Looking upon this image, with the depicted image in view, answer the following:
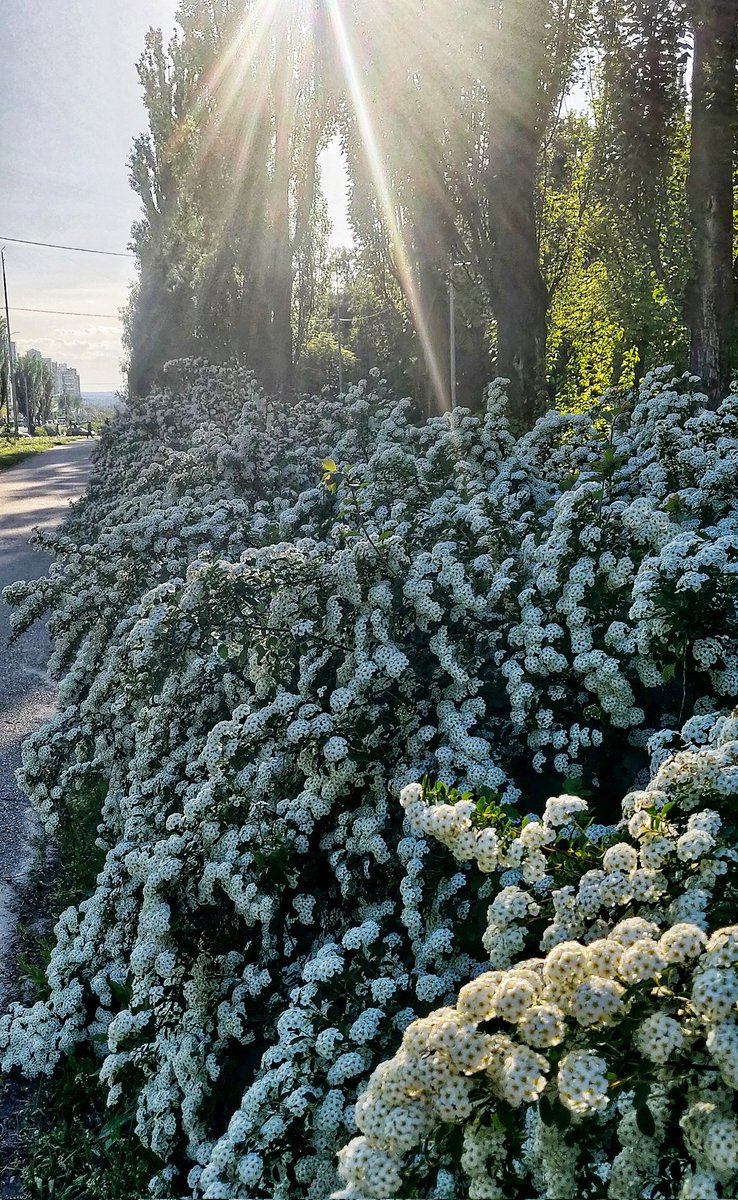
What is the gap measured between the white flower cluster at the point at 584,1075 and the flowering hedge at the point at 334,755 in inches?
16.2

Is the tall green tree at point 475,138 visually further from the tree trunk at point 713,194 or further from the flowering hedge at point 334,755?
the flowering hedge at point 334,755

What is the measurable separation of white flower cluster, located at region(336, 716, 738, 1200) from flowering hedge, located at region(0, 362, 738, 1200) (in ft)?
1.35

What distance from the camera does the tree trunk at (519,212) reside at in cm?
652

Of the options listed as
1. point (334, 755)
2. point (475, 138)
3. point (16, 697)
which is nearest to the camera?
point (334, 755)

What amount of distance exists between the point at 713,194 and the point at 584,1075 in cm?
660

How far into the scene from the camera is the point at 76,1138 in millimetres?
2605

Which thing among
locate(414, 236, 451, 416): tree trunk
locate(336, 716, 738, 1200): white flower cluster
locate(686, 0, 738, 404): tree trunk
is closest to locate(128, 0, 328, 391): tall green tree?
locate(414, 236, 451, 416): tree trunk

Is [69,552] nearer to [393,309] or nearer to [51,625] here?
[51,625]

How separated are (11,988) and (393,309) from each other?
12756 millimetres

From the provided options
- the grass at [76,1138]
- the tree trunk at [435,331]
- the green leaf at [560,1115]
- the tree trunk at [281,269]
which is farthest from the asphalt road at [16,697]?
the tree trunk at [435,331]

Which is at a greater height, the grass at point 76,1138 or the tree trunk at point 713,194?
the tree trunk at point 713,194

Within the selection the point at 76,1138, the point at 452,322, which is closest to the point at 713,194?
the point at 452,322

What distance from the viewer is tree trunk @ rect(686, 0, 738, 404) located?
248 inches

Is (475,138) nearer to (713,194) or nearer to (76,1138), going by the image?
(713,194)
